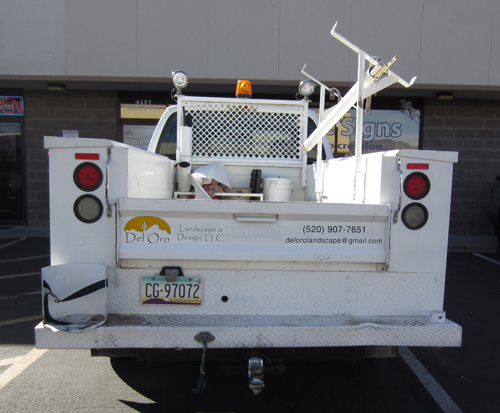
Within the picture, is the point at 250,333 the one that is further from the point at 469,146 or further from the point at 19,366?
the point at 469,146

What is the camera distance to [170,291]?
8.63 ft

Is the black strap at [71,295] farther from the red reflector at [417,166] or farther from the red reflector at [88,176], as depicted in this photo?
the red reflector at [417,166]

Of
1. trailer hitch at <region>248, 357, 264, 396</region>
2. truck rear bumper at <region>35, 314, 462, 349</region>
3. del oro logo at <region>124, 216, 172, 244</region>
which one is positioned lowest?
trailer hitch at <region>248, 357, 264, 396</region>

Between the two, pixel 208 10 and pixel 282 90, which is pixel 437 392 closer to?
pixel 282 90

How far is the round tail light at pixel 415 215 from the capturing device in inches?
107

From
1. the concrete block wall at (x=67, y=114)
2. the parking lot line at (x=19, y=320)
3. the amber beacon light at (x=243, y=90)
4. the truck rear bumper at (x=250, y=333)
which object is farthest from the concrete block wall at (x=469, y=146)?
the parking lot line at (x=19, y=320)

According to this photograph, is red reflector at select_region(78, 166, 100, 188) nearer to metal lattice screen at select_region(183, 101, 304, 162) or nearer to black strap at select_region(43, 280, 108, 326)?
black strap at select_region(43, 280, 108, 326)

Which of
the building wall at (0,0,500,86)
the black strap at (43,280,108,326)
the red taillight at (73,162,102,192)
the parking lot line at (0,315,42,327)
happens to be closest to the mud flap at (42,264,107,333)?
the black strap at (43,280,108,326)

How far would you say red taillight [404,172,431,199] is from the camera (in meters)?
2.71

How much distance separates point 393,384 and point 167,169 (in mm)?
2705

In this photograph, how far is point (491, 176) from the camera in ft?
36.4

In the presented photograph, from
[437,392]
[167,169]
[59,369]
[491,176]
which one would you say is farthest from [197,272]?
[491,176]

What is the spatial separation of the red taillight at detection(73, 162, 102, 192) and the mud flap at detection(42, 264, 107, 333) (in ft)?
1.57

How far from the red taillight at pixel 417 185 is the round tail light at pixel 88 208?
193 centimetres
